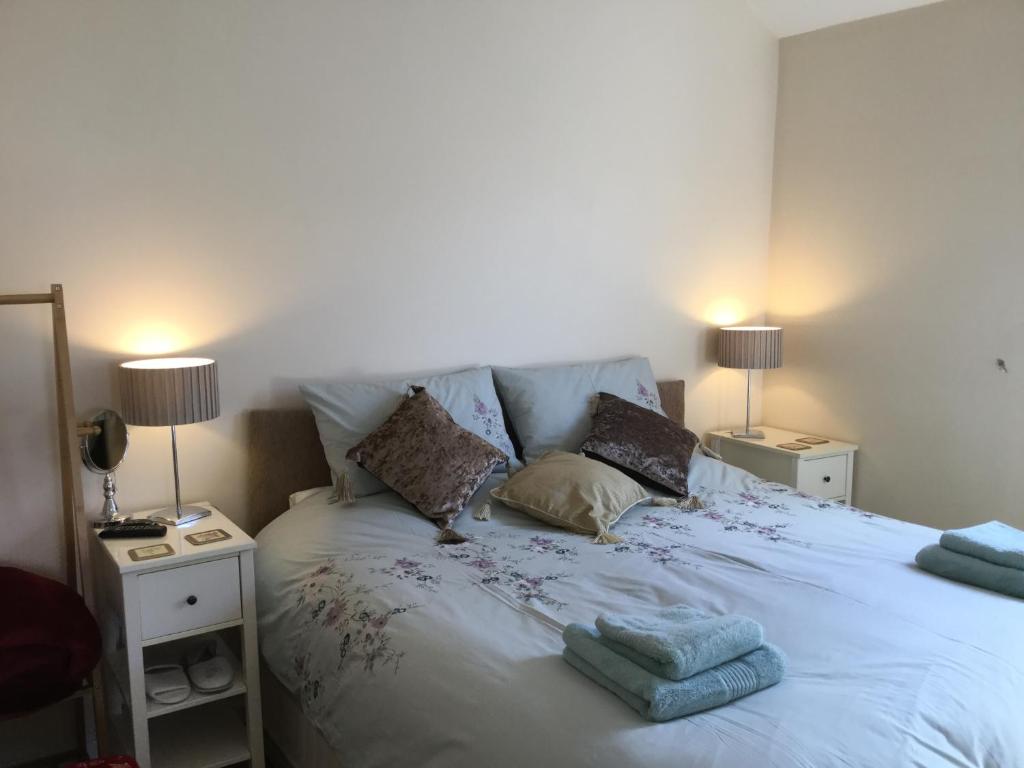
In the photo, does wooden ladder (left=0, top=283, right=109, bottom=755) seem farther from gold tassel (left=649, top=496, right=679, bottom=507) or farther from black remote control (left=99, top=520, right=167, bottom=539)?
gold tassel (left=649, top=496, right=679, bottom=507)

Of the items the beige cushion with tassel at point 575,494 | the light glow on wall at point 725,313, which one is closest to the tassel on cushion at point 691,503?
the beige cushion with tassel at point 575,494

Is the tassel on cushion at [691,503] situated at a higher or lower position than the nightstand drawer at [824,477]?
higher

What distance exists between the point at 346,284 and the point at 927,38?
7.96 feet

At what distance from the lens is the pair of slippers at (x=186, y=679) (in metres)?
2.17

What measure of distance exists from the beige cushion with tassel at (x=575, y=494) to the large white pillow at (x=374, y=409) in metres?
0.25

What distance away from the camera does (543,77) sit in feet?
10.4

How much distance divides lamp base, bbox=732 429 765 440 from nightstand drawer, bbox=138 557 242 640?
2.35 m

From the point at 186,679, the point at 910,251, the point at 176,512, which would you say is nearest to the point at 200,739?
the point at 186,679

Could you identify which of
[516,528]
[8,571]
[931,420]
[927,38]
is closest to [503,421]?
[516,528]

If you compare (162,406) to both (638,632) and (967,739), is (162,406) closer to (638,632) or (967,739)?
(638,632)

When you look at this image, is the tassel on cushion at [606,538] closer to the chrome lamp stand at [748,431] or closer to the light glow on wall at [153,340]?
the light glow on wall at [153,340]

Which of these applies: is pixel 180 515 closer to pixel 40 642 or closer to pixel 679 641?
pixel 40 642

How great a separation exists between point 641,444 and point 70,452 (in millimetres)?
1738

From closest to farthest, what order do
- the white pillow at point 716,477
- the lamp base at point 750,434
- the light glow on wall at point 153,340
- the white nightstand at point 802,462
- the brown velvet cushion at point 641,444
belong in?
the light glow on wall at point 153,340, the brown velvet cushion at point 641,444, the white pillow at point 716,477, the white nightstand at point 802,462, the lamp base at point 750,434
